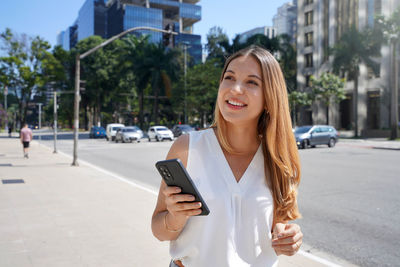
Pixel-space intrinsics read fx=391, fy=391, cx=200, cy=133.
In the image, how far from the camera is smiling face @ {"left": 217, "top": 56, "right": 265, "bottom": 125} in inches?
70.8

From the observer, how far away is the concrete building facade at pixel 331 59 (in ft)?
154

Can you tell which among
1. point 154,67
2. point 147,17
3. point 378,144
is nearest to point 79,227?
point 378,144

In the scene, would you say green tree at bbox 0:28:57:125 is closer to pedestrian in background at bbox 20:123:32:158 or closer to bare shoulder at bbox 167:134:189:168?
pedestrian in background at bbox 20:123:32:158

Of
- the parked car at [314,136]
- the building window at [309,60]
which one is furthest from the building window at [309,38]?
the parked car at [314,136]

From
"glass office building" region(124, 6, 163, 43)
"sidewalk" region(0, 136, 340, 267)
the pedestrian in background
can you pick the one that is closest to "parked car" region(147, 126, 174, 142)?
the pedestrian in background

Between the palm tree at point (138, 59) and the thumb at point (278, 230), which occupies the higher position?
the palm tree at point (138, 59)

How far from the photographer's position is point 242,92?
70.6 inches

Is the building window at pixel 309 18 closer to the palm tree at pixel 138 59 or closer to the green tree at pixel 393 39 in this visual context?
the green tree at pixel 393 39

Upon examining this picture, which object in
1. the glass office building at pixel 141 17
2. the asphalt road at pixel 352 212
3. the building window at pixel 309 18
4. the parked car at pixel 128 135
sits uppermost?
the glass office building at pixel 141 17

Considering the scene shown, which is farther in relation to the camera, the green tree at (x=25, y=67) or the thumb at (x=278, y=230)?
the green tree at (x=25, y=67)

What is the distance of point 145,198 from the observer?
25.8 ft

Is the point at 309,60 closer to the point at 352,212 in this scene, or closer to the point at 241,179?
the point at 352,212

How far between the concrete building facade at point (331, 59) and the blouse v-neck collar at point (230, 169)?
45964mm

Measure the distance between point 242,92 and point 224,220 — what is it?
58 cm
